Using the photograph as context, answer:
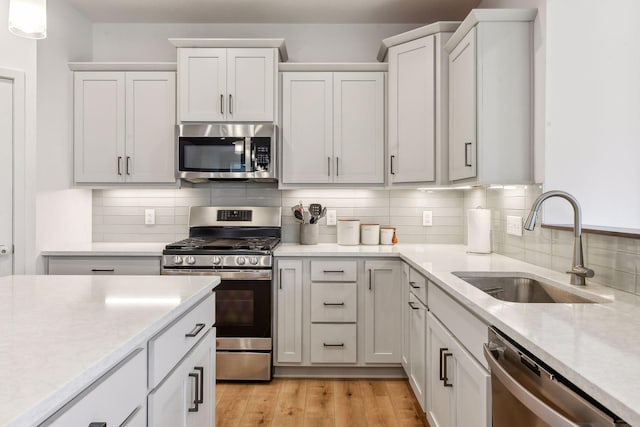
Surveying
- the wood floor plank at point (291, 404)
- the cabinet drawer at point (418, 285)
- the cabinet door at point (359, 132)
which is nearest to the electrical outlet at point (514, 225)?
the cabinet drawer at point (418, 285)

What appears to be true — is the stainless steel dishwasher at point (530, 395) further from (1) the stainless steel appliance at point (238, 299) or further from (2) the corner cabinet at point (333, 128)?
(2) the corner cabinet at point (333, 128)

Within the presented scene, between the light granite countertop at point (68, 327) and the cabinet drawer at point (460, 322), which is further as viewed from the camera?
the cabinet drawer at point (460, 322)

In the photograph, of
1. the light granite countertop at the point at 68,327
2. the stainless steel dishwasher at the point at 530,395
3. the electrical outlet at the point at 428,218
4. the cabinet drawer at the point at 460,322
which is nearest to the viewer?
the light granite countertop at the point at 68,327

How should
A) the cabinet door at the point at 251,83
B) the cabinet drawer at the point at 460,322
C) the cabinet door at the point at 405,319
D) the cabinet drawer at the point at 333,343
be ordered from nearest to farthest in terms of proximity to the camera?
1. the cabinet drawer at the point at 460,322
2. the cabinet door at the point at 405,319
3. the cabinet drawer at the point at 333,343
4. the cabinet door at the point at 251,83

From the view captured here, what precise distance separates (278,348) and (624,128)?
Result: 235 cm

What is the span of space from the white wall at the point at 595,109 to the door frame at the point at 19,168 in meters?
3.05

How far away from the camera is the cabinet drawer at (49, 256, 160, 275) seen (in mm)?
2861

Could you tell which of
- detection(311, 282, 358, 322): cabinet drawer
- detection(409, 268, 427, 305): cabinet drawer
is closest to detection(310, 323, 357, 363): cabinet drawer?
detection(311, 282, 358, 322): cabinet drawer

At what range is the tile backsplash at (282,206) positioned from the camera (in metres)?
3.37

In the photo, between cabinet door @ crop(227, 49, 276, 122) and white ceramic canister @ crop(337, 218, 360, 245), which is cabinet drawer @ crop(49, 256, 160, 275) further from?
white ceramic canister @ crop(337, 218, 360, 245)

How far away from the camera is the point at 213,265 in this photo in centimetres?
279

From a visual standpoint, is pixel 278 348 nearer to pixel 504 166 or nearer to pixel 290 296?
pixel 290 296

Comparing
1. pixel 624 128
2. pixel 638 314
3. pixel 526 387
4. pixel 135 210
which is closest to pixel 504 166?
pixel 624 128

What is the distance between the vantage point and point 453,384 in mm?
1710
